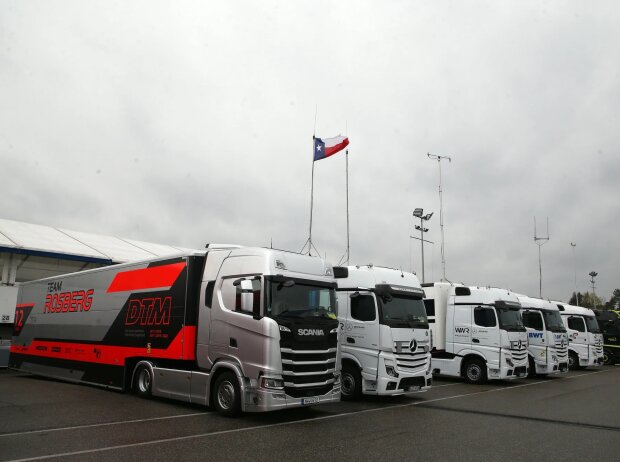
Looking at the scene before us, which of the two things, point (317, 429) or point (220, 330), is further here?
point (220, 330)

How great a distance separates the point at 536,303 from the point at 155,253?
21.4m

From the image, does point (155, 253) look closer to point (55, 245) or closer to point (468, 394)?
point (55, 245)

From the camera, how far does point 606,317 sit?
90.2ft

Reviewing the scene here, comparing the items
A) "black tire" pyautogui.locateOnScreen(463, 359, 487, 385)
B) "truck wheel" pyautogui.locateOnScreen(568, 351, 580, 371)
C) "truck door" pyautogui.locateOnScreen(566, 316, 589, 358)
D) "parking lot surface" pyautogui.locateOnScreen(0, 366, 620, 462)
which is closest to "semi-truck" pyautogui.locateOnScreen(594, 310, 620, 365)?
"truck door" pyautogui.locateOnScreen(566, 316, 589, 358)

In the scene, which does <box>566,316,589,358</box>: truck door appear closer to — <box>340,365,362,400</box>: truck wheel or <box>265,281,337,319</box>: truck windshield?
<box>340,365,362,400</box>: truck wheel

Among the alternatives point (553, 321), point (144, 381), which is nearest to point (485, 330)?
point (553, 321)

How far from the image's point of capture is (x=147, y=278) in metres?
11.7

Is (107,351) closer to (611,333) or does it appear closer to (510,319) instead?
(510,319)

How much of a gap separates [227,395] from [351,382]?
3.65 m

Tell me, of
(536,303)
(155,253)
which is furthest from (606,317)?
(155,253)

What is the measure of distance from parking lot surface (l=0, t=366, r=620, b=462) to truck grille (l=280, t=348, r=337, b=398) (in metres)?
0.56

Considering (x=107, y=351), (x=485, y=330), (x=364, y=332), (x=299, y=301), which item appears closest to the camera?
(x=299, y=301)

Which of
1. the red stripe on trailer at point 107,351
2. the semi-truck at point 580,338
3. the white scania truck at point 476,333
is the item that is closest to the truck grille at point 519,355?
the white scania truck at point 476,333

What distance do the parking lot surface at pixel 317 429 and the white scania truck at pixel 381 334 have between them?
1.75 feet
